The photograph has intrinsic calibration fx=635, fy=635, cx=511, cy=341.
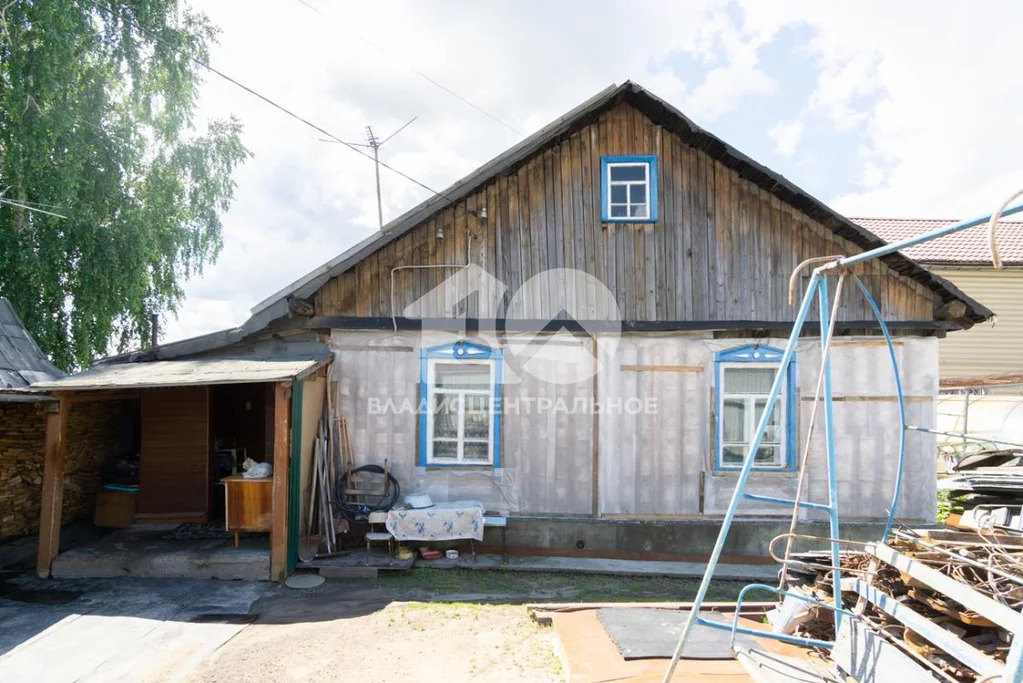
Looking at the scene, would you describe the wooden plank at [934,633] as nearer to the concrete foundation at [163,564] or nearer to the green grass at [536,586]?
the green grass at [536,586]

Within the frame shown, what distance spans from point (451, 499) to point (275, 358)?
309cm

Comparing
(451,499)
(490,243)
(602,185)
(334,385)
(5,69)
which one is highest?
(5,69)

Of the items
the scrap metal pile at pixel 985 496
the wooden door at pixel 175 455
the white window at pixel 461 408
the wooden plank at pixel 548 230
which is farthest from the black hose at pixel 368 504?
the scrap metal pile at pixel 985 496

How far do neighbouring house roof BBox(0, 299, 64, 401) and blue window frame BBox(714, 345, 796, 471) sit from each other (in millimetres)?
9273

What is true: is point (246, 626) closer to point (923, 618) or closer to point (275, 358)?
point (275, 358)

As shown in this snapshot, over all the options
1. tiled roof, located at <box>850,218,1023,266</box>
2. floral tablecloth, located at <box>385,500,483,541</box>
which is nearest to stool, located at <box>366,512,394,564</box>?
floral tablecloth, located at <box>385,500,483,541</box>

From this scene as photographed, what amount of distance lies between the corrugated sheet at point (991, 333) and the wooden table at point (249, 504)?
17866mm

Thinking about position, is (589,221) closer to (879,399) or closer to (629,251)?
(629,251)

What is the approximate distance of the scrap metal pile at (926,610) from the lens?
3.80 metres

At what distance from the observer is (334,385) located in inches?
346

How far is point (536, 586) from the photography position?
7699mm

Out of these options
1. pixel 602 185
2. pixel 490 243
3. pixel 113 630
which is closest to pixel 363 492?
pixel 113 630

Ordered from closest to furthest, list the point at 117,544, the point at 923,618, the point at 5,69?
1. the point at 923,618
2. the point at 117,544
3. the point at 5,69

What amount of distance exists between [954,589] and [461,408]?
612 cm
